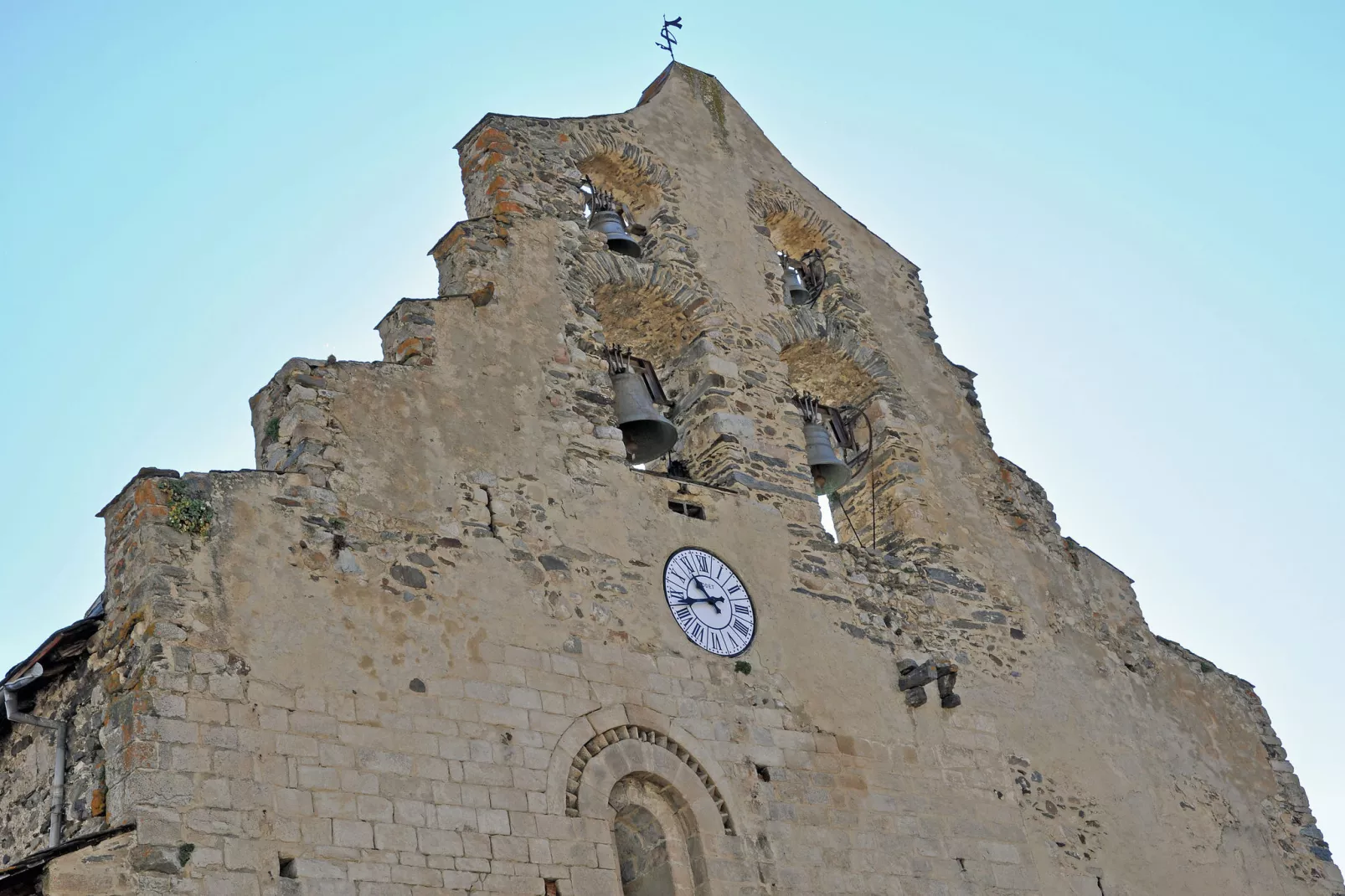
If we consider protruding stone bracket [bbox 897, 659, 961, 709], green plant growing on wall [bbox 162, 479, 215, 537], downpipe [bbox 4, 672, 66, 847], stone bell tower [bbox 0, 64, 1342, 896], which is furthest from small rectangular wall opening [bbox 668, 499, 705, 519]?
downpipe [bbox 4, 672, 66, 847]

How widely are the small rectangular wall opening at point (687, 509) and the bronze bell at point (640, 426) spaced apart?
0.54m

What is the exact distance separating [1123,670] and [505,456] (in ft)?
20.0

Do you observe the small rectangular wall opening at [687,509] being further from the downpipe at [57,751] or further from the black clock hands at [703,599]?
the downpipe at [57,751]

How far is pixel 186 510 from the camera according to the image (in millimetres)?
8844

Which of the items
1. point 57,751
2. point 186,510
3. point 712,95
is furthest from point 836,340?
point 57,751

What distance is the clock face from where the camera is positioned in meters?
10.7

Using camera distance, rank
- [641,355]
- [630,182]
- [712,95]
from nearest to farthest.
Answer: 1. [641,355]
2. [630,182]
3. [712,95]

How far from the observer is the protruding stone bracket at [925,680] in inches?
454

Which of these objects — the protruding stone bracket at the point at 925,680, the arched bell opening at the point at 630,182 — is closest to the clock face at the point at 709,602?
the protruding stone bracket at the point at 925,680

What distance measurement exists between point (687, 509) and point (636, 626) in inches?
47.9

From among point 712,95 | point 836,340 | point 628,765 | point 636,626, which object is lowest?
point 628,765

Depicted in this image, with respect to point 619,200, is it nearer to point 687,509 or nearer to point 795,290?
point 795,290

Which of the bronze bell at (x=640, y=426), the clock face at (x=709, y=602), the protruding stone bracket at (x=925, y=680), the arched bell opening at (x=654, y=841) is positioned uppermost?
the bronze bell at (x=640, y=426)

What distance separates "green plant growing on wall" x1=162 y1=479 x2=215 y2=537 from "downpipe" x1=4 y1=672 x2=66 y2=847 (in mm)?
1145
